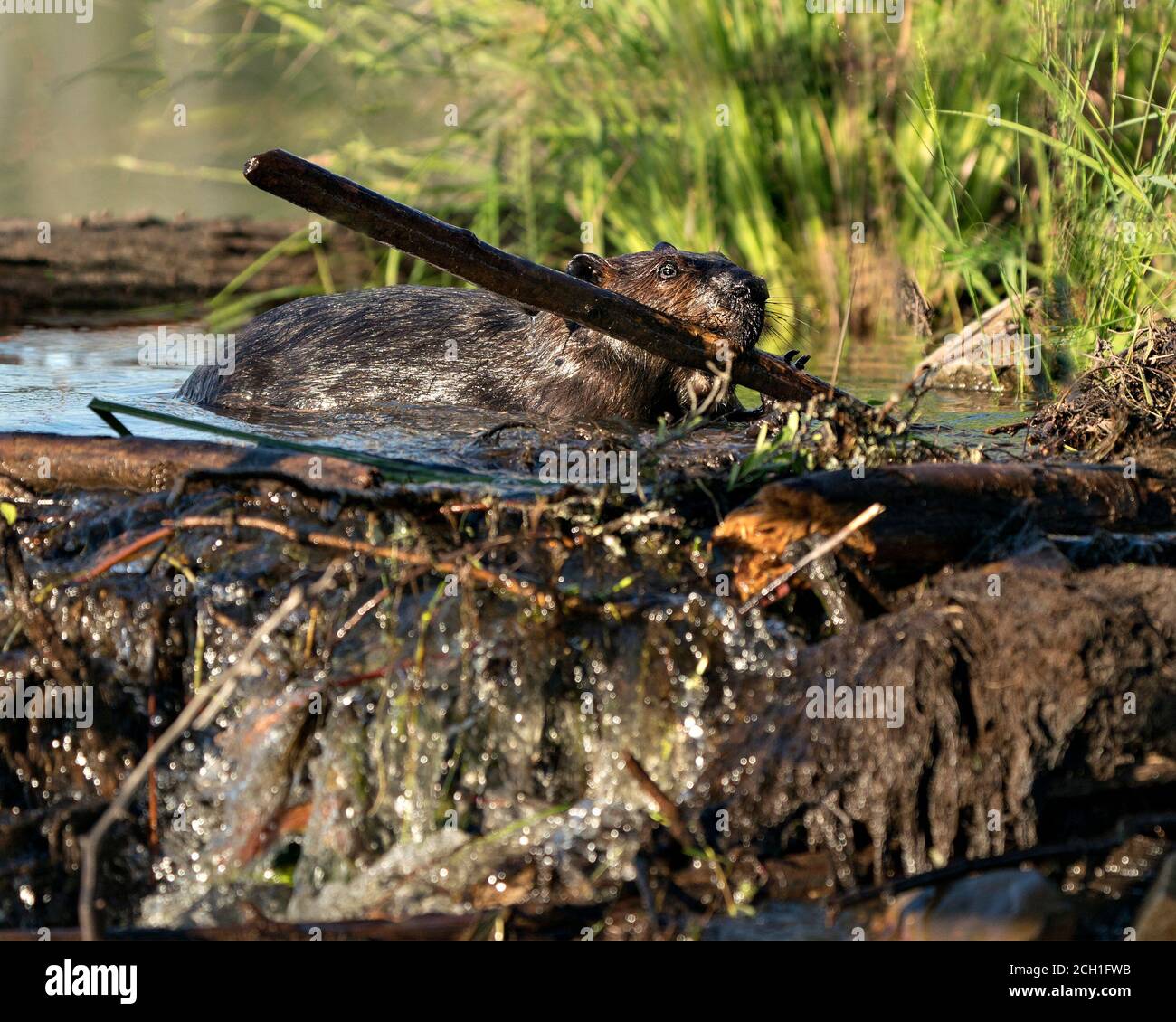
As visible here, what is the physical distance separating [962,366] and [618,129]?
285 centimetres

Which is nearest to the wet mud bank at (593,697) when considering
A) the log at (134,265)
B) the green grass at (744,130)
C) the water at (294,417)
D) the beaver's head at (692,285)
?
the water at (294,417)

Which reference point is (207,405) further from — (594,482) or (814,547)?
(814,547)

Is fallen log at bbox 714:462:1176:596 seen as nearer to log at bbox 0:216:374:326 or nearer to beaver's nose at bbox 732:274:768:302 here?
beaver's nose at bbox 732:274:768:302

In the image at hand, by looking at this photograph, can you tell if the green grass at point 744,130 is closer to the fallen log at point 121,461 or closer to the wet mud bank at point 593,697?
the wet mud bank at point 593,697

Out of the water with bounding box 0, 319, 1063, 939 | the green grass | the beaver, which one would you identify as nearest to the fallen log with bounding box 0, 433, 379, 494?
the water with bounding box 0, 319, 1063, 939

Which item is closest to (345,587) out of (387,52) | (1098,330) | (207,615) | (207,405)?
(207,615)

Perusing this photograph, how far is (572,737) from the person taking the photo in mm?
3098

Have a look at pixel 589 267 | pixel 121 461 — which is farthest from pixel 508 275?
pixel 589 267

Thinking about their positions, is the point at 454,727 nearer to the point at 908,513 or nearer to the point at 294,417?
the point at 908,513

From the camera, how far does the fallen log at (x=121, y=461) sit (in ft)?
11.3

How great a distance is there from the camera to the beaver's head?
4.96 metres

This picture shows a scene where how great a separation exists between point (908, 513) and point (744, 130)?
196 inches
